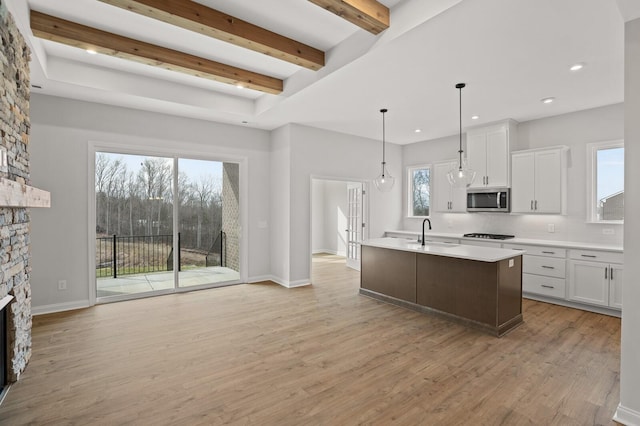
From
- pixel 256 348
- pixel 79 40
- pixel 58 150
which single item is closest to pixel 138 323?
pixel 256 348

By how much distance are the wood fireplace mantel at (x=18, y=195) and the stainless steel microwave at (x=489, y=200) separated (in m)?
6.07

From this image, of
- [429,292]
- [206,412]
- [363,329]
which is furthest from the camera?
[429,292]

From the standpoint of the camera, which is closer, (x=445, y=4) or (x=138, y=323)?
(x=445, y=4)

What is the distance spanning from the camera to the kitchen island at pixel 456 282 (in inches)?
144

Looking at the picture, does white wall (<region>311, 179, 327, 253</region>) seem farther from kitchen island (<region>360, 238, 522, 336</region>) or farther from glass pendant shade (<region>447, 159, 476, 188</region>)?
glass pendant shade (<region>447, 159, 476, 188</region>)

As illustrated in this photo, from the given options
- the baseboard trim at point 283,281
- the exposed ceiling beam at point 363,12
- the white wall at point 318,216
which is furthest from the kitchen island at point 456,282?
the white wall at point 318,216

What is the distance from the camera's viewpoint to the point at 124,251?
4.92 m

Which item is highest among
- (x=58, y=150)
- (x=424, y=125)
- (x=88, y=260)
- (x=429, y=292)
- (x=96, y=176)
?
(x=424, y=125)

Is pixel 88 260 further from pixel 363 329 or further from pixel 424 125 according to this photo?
pixel 424 125

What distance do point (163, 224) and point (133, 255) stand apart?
631 mm

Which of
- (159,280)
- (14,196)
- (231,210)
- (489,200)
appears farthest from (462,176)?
(159,280)

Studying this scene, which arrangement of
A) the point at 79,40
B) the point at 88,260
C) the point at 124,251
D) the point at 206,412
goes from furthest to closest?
1. the point at 124,251
2. the point at 88,260
3. the point at 79,40
4. the point at 206,412

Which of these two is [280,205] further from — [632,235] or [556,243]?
[632,235]

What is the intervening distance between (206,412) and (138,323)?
2.18m
